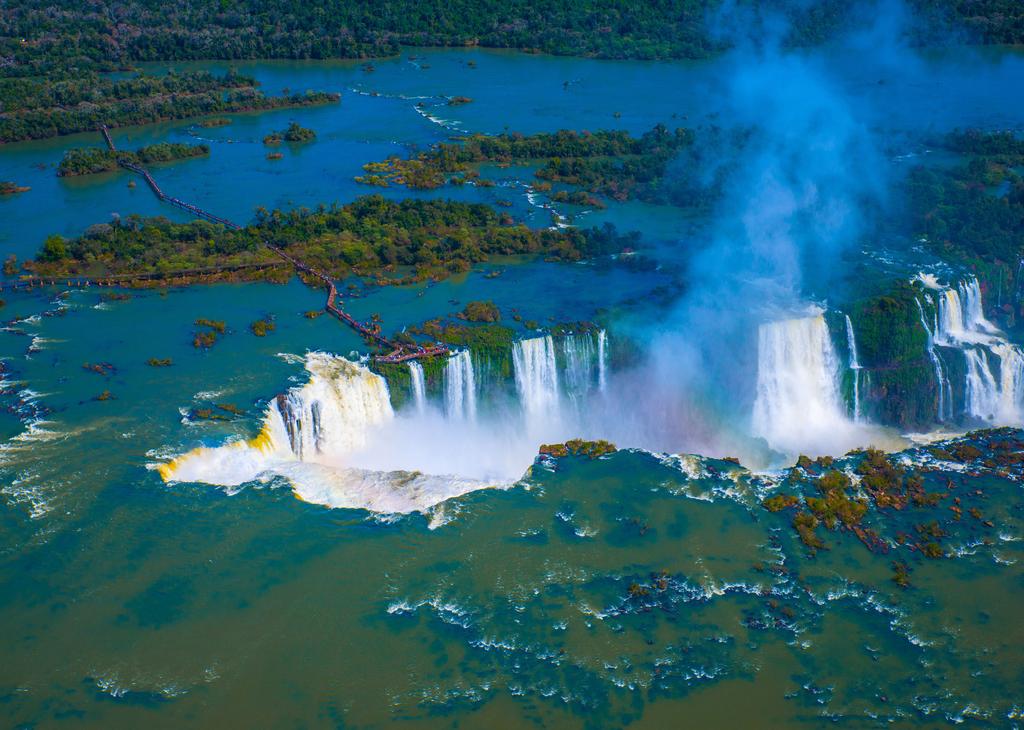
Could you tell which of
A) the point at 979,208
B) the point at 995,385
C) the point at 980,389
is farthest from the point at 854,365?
the point at 979,208

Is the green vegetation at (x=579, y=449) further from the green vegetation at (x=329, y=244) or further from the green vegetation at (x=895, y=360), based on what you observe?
the green vegetation at (x=329, y=244)

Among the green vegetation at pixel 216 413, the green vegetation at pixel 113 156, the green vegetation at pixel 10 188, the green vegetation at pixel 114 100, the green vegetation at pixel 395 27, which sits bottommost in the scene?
the green vegetation at pixel 216 413

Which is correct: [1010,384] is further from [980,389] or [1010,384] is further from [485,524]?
[485,524]

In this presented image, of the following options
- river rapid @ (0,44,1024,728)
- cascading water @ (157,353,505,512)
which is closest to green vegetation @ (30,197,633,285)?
river rapid @ (0,44,1024,728)

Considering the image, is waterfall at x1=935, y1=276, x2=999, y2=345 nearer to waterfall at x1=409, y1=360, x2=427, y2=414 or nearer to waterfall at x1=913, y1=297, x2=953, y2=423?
waterfall at x1=913, y1=297, x2=953, y2=423

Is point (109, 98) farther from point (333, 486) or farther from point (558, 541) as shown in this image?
point (558, 541)

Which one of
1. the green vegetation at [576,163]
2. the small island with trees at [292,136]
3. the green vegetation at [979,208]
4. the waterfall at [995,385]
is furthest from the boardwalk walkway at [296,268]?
the green vegetation at [979,208]
